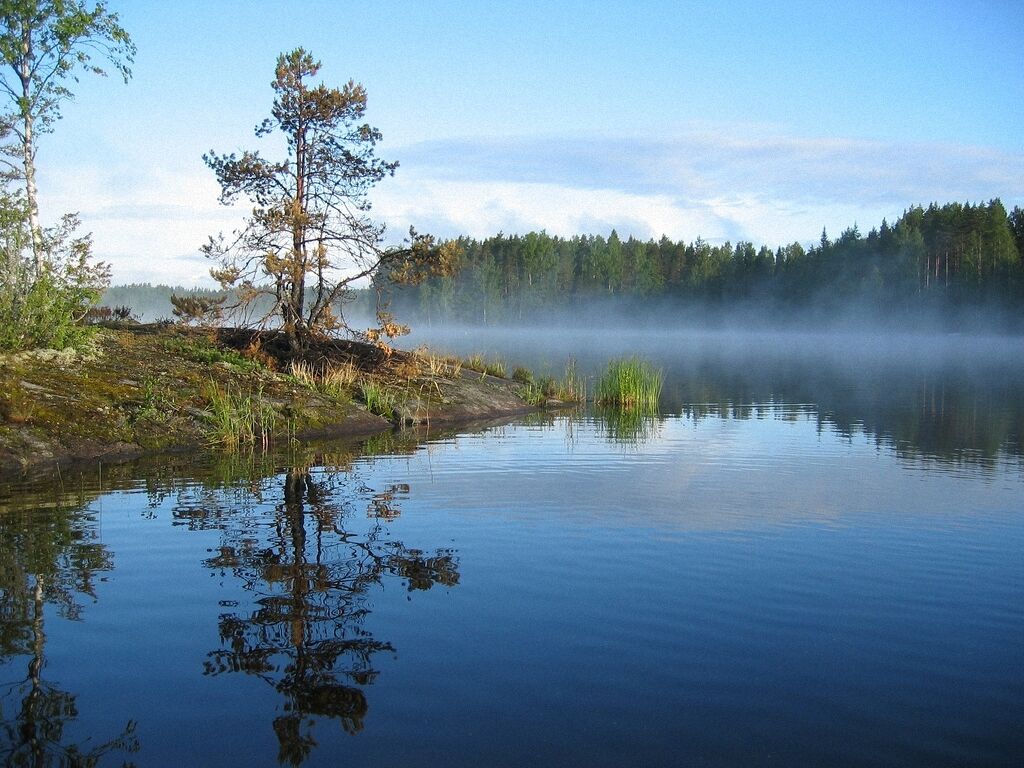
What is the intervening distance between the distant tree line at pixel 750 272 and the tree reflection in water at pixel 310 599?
104085 millimetres

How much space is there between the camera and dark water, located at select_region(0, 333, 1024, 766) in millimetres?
5520

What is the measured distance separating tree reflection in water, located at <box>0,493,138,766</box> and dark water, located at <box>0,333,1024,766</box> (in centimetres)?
3

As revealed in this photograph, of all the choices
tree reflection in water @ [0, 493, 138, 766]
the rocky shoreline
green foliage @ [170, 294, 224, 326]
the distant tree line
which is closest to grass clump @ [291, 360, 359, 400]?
the rocky shoreline

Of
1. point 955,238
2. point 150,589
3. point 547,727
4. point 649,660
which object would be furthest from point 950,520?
point 955,238

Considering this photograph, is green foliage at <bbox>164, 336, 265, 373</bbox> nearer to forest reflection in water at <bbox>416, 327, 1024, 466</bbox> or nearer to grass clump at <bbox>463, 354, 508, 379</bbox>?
forest reflection in water at <bbox>416, 327, 1024, 466</bbox>

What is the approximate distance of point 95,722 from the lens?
5.57m

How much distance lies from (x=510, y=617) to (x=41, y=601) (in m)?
4.09

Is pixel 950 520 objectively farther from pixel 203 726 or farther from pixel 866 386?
pixel 866 386

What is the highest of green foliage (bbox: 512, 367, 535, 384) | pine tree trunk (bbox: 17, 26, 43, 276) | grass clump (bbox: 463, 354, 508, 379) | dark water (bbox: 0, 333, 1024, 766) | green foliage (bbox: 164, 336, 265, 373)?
pine tree trunk (bbox: 17, 26, 43, 276)

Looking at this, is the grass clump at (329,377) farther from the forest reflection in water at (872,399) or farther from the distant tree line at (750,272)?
the distant tree line at (750,272)

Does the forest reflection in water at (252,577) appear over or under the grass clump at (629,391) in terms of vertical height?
→ under

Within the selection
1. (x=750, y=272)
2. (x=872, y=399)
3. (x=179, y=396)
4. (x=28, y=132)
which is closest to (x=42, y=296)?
(x=179, y=396)

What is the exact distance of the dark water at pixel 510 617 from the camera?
5.52 metres

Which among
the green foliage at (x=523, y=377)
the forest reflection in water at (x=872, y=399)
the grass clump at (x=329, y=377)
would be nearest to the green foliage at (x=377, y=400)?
the grass clump at (x=329, y=377)
